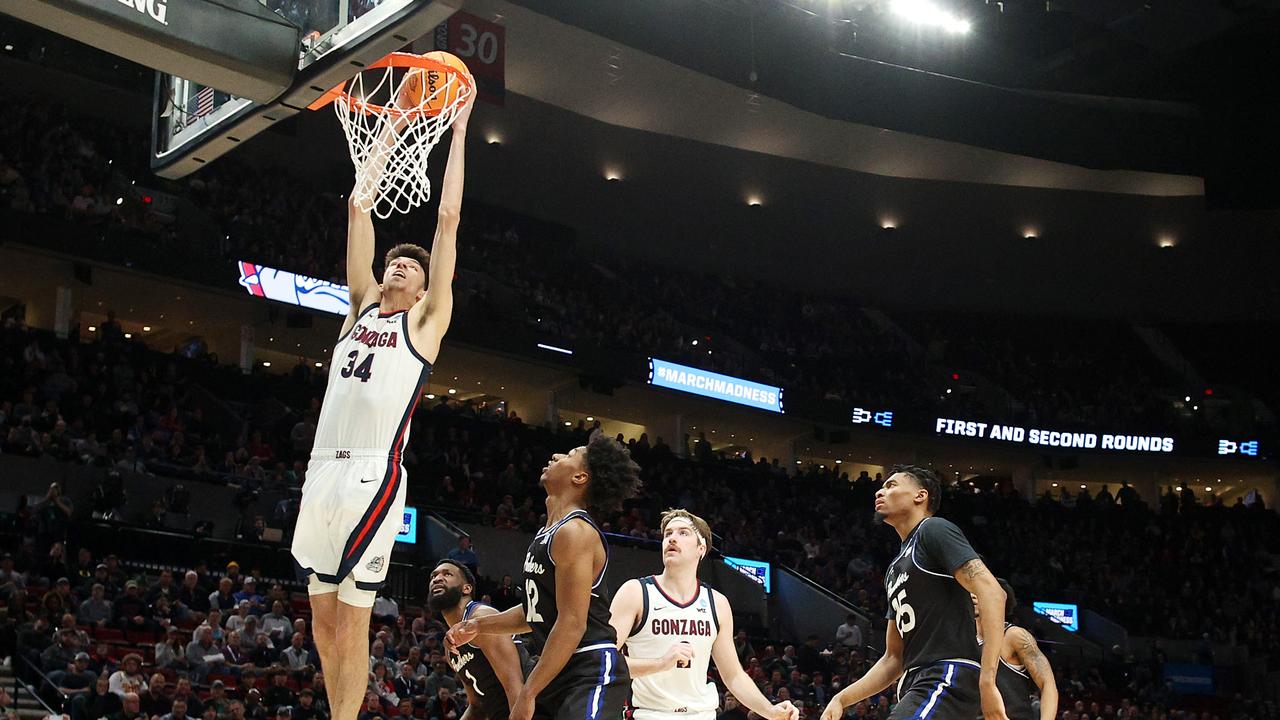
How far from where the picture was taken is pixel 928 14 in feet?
84.5

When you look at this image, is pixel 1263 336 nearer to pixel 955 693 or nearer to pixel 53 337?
pixel 53 337

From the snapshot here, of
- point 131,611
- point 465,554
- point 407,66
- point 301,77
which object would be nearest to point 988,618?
point 407,66

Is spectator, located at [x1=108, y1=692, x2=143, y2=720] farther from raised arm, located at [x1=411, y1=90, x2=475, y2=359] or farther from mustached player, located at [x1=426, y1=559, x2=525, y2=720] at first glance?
raised arm, located at [x1=411, y1=90, x2=475, y2=359]

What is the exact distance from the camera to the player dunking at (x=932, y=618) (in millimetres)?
5918

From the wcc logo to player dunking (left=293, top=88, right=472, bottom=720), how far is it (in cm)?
131

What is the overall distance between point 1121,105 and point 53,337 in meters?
22.7

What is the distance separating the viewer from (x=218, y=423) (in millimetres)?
21781

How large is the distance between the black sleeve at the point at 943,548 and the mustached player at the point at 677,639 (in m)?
1.09

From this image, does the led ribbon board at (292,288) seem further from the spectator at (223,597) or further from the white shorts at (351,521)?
the white shorts at (351,521)

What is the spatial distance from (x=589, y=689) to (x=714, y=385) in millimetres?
26471

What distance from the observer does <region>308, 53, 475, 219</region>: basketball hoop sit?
629 cm

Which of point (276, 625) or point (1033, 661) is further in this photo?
point (276, 625)

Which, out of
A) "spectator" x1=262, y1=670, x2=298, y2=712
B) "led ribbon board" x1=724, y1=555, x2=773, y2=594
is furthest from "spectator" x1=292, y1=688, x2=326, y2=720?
"led ribbon board" x1=724, y1=555, x2=773, y2=594

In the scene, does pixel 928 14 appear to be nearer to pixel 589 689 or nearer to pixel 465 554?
pixel 465 554
